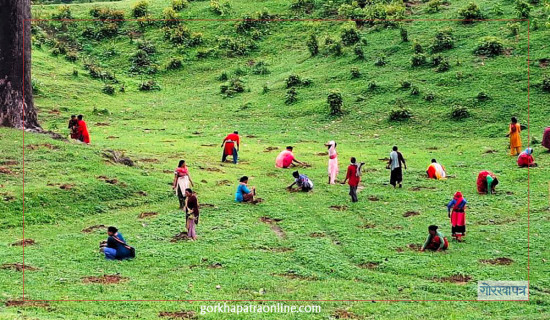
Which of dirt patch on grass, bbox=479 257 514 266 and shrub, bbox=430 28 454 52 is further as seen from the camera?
shrub, bbox=430 28 454 52

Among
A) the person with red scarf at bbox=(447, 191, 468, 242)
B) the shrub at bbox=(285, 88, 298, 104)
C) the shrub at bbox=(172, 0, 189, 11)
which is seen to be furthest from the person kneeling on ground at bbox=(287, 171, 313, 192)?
the shrub at bbox=(172, 0, 189, 11)

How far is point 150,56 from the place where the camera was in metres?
57.1

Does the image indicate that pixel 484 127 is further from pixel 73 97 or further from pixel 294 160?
pixel 73 97

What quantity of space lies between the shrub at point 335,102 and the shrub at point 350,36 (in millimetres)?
11143

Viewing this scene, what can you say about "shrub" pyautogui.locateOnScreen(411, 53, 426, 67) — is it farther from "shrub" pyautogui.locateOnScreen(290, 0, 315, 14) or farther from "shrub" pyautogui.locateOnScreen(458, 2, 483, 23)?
"shrub" pyautogui.locateOnScreen(290, 0, 315, 14)

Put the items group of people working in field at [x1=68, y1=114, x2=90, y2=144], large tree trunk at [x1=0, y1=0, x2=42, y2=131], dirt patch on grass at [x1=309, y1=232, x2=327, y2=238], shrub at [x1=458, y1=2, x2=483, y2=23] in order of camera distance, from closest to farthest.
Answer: dirt patch on grass at [x1=309, y1=232, x2=327, y2=238] → large tree trunk at [x1=0, y1=0, x2=42, y2=131] → group of people working in field at [x1=68, y1=114, x2=90, y2=144] → shrub at [x1=458, y1=2, x2=483, y2=23]

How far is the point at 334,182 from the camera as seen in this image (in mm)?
29172

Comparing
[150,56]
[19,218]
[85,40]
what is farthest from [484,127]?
[85,40]

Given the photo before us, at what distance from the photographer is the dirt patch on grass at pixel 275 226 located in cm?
2279

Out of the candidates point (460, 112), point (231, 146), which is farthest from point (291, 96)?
point (231, 146)

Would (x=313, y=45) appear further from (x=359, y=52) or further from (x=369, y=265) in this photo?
(x=369, y=265)

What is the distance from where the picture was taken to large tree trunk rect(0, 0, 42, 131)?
30250mm

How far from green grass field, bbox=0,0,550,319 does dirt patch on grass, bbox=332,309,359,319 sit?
0.11 metres

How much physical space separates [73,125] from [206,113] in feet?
43.4
